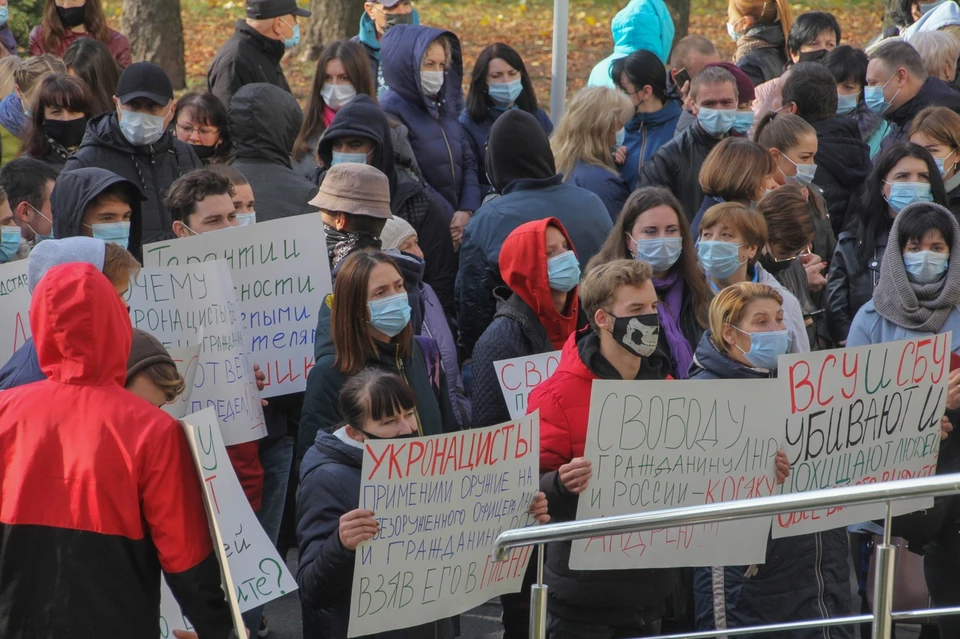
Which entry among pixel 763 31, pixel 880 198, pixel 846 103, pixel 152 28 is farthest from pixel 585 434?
pixel 152 28

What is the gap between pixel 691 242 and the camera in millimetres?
5691

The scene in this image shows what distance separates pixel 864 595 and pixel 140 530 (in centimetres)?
377


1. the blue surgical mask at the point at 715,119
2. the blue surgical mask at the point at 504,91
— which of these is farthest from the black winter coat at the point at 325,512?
the blue surgical mask at the point at 504,91

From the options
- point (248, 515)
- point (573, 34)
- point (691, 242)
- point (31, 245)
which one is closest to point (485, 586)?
point (248, 515)

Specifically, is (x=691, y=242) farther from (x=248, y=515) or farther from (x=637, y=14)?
(x=637, y=14)

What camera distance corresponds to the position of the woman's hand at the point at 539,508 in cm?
441

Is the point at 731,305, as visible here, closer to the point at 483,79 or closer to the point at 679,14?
the point at 483,79

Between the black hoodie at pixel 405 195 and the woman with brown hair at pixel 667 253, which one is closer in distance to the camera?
the woman with brown hair at pixel 667 253

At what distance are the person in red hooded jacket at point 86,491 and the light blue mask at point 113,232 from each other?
1.90m

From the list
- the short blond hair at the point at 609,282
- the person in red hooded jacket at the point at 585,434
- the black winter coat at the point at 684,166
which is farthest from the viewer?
the black winter coat at the point at 684,166

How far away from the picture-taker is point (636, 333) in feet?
15.4

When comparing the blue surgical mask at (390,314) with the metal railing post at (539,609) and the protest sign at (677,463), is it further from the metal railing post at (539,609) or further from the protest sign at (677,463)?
the metal railing post at (539,609)

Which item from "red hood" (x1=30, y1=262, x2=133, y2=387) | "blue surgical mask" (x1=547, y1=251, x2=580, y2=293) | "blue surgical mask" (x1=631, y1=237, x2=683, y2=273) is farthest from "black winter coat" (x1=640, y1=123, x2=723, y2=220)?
"red hood" (x1=30, y1=262, x2=133, y2=387)

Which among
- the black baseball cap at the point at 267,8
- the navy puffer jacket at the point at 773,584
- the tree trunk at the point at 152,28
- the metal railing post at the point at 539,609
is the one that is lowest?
the navy puffer jacket at the point at 773,584
